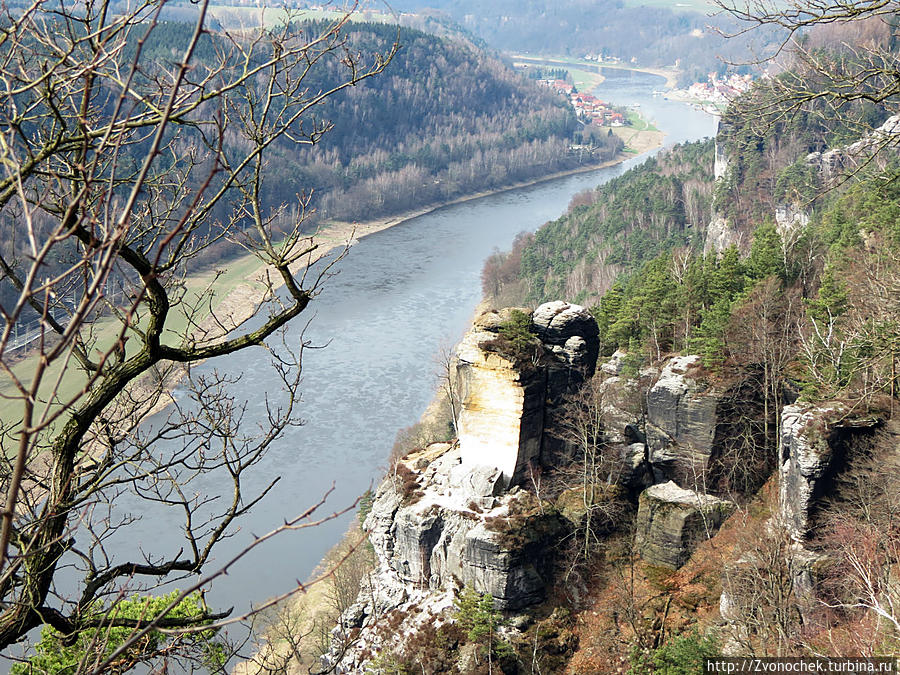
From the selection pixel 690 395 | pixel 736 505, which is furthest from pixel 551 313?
pixel 736 505

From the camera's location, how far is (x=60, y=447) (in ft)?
15.2

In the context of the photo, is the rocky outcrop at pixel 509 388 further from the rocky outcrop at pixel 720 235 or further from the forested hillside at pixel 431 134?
the forested hillside at pixel 431 134

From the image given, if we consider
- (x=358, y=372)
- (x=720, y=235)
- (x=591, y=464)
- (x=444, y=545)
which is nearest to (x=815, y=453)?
(x=591, y=464)

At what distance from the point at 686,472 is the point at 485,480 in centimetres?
563

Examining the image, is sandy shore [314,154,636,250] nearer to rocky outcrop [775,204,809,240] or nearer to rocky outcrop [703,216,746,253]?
rocky outcrop [703,216,746,253]

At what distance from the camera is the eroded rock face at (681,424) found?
23.1 meters

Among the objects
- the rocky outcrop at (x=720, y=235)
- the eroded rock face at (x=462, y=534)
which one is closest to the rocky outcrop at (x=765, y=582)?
the eroded rock face at (x=462, y=534)

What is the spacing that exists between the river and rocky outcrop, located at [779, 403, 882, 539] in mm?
→ 13775

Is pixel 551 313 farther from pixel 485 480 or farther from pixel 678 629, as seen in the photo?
pixel 678 629

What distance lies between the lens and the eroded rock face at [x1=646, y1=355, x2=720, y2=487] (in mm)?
23109

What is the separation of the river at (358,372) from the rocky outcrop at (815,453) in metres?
13.8

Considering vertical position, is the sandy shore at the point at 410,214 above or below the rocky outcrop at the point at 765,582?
below

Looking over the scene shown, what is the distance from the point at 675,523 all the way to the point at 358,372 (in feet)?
107

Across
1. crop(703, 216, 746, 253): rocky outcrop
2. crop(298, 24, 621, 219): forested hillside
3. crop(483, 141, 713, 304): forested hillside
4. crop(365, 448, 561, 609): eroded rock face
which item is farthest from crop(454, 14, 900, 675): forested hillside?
crop(298, 24, 621, 219): forested hillside
